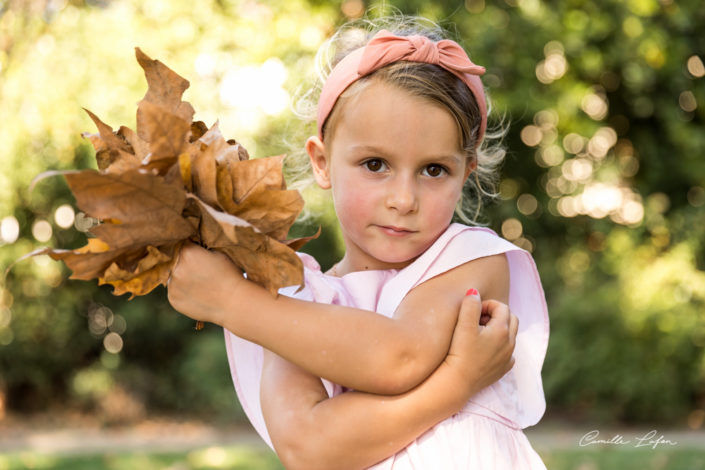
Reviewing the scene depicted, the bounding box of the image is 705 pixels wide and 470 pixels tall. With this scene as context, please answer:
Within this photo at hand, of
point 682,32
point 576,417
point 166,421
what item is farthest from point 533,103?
point 166,421

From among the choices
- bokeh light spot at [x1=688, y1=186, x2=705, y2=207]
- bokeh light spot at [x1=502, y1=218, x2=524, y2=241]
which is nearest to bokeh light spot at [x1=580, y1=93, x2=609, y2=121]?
bokeh light spot at [x1=688, y1=186, x2=705, y2=207]

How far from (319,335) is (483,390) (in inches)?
21.3

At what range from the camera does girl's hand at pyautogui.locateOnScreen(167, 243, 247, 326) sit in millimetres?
1686

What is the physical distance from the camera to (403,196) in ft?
6.26

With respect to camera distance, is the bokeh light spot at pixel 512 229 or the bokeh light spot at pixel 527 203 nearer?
the bokeh light spot at pixel 512 229

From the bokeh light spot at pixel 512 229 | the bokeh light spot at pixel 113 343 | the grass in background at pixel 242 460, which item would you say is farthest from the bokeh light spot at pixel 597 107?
the bokeh light spot at pixel 113 343

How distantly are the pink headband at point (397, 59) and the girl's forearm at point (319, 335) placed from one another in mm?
666

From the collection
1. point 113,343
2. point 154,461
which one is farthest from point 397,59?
point 113,343

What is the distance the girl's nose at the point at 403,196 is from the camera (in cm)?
191

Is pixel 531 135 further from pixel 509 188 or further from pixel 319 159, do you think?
pixel 319 159

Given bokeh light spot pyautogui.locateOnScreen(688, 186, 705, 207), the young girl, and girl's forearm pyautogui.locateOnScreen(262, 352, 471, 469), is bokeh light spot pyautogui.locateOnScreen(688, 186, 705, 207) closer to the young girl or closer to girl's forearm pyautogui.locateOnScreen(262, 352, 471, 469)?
the young girl

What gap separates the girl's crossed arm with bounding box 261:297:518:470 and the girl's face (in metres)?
0.26

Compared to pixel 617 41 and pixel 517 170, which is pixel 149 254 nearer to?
pixel 617 41

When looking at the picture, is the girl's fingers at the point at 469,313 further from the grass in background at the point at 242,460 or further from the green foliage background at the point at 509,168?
the grass in background at the point at 242,460
